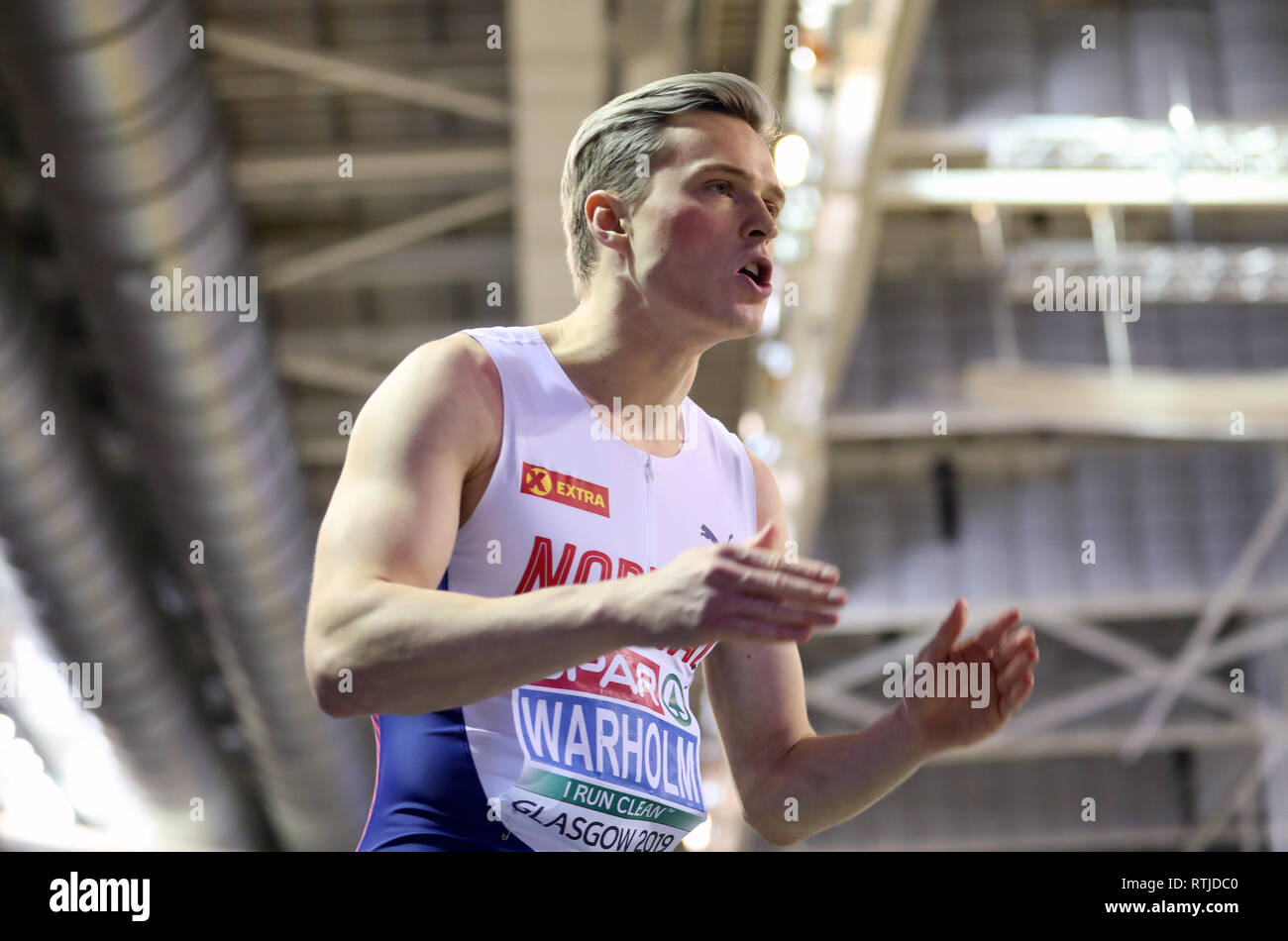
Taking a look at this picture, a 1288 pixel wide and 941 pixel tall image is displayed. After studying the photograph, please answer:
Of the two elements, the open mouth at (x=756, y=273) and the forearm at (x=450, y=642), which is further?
the open mouth at (x=756, y=273)

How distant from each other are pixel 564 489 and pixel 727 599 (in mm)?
590

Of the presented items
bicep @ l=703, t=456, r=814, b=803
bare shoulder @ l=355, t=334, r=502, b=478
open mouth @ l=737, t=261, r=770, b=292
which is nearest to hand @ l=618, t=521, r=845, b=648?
bare shoulder @ l=355, t=334, r=502, b=478

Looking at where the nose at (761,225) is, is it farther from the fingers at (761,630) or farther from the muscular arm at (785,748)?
the fingers at (761,630)

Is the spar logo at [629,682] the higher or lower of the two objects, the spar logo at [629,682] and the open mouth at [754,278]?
the lower

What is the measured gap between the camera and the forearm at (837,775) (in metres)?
2.43

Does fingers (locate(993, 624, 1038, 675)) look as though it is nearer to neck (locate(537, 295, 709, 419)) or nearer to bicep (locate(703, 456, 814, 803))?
bicep (locate(703, 456, 814, 803))

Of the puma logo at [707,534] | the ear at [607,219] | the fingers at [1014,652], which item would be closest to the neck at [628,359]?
the ear at [607,219]

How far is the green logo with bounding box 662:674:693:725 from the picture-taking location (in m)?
2.28

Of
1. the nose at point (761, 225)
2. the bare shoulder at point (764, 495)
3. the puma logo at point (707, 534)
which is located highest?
the nose at point (761, 225)

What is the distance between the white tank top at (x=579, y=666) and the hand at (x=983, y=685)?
16.2 inches

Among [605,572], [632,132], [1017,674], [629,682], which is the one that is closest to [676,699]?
[629,682]

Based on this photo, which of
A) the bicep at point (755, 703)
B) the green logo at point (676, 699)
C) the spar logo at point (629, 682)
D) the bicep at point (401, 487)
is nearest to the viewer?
the bicep at point (401, 487)

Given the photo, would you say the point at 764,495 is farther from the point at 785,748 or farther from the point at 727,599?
the point at 727,599
